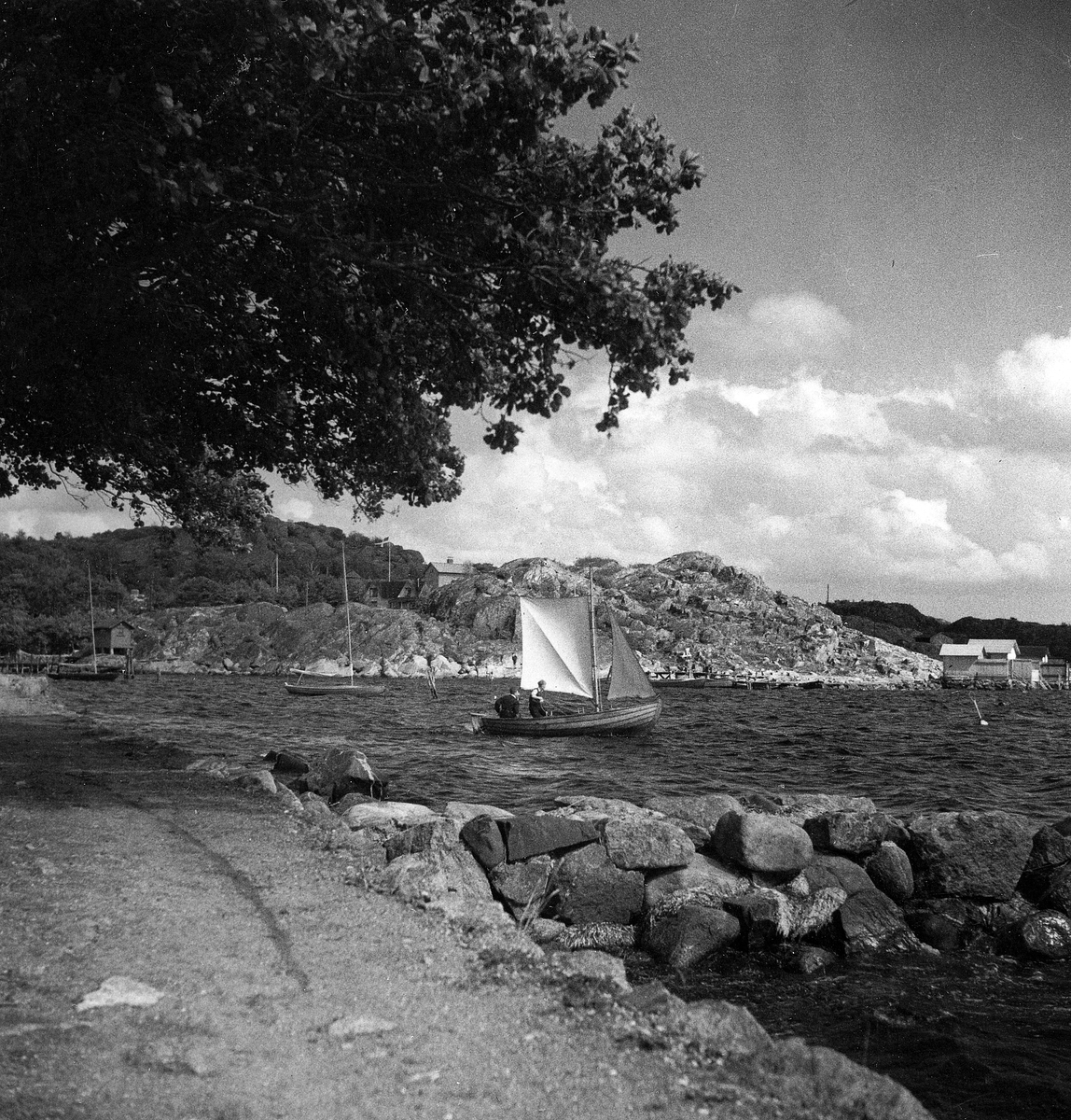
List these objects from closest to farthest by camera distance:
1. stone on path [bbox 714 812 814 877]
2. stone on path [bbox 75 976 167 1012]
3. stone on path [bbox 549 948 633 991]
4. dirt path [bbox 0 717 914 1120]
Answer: dirt path [bbox 0 717 914 1120]
stone on path [bbox 75 976 167 1012]
stone on path [bbox 549 948 633 991]
stone on path [bbox 714 812 814 877]

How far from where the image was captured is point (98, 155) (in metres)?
9.82

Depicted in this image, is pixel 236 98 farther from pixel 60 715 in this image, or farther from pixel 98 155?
pixel 60 715

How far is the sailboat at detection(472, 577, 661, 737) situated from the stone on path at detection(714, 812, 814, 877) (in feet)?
93.0

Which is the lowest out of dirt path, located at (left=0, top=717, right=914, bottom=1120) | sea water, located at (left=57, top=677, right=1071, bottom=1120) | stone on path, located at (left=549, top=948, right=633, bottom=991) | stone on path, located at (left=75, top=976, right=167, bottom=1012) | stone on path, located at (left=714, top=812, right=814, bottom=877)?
sea water, located at (left=57, top=677, right=1071, bottom=1120)

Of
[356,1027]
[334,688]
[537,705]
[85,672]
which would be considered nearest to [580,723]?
[537,705]

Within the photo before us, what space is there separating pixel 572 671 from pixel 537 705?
2212 millimetres

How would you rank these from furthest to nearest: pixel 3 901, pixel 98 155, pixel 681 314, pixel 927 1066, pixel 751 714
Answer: pixel 751 714 → pixel 681 314 → pixel 98 155 → pixel 927 1066 → pixel 3 901

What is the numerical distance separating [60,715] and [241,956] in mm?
30121

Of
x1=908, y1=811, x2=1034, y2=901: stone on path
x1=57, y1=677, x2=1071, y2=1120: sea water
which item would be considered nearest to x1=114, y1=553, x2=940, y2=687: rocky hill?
x1=57, y1=677, x2=1071, y2=1120: sea water

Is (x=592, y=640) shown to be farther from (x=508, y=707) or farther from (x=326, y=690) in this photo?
(x=326, y=690)

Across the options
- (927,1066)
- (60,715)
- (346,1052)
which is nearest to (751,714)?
(60,715)

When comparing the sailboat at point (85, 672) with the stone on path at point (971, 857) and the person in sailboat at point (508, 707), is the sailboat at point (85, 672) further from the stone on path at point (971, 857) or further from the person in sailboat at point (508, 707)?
the stone on path at point (971, 857)

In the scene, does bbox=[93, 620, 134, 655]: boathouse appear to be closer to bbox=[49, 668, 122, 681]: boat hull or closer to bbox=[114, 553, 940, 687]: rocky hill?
bbox=[49, 668, 122, 681]: boat hull

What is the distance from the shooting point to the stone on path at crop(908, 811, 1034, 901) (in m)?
13.2
